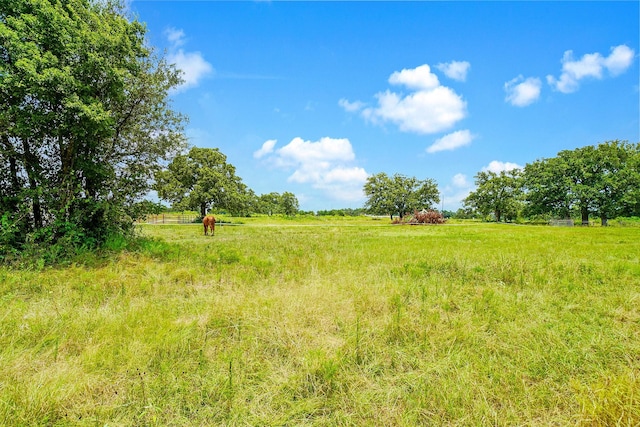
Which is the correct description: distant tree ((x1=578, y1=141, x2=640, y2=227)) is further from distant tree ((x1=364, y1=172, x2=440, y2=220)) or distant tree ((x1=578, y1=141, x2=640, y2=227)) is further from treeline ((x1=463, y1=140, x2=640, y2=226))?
distant tree ((x1=364, y1=172, x2=440, y2=220))

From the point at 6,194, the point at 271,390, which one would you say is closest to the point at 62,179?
the point at 6,194

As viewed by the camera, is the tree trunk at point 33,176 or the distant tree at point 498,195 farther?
the distant tree at point 498,195

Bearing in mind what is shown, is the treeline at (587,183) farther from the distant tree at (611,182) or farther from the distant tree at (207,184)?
the distant tree at (207,184)

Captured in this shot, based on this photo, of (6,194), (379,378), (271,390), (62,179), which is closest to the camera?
(271,390)

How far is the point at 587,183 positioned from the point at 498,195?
58.8ft

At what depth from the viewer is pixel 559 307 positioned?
5715 millimetres

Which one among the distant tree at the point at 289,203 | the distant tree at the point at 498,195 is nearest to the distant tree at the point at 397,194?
the distant tree at the point at 498,195

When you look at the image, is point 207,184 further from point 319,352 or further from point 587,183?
point 587,183

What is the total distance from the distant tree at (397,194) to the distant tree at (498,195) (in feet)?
32.6

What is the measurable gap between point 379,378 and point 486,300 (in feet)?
12.2

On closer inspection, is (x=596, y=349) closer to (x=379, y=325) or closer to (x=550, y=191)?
(x=379, y=325)

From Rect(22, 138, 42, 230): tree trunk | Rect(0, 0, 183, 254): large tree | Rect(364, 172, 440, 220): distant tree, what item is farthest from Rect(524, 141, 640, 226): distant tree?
Rect(22, 138, 42, 230): tree trunk

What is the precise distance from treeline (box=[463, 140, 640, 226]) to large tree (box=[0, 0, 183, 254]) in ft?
196

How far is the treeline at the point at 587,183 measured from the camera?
153ft
